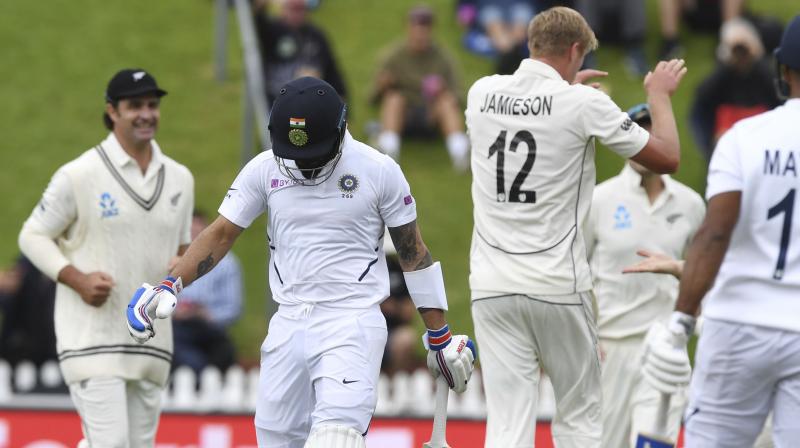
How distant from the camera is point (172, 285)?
7.02 m

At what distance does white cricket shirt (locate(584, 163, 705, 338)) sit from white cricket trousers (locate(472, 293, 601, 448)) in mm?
1410

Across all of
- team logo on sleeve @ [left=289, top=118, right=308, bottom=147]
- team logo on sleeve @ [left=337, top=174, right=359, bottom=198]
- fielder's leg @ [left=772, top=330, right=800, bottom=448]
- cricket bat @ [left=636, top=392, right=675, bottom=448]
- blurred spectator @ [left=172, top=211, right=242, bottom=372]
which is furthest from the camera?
blurred spectator @ [left=172, top=211, right=242, bottom=372]

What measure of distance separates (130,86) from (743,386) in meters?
3.96

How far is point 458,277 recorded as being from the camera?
14773 millimetres

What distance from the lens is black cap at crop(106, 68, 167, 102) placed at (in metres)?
8.43

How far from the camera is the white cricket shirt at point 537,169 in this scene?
752cm

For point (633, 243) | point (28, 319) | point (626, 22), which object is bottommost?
point (28, 319)

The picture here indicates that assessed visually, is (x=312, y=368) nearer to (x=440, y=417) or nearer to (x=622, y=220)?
(x=440, y=417)

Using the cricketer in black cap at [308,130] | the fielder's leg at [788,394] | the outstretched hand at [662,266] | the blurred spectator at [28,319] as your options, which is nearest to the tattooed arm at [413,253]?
the cricketer in black cap at [308,130]

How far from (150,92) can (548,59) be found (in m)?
2.32

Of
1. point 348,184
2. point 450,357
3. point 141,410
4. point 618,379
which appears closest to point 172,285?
point 348,184

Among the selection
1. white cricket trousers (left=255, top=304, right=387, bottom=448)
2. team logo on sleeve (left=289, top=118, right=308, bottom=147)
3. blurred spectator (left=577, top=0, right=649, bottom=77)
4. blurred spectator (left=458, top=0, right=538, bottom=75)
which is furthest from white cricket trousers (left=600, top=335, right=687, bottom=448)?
blurred spectator (left=577, top=0, right=649, bottom=77)

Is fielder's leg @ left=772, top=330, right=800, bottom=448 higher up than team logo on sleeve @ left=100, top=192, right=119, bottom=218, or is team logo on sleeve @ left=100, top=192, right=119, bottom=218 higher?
team logo on sleeve @ left=100, top=192, right=119, bottom=218

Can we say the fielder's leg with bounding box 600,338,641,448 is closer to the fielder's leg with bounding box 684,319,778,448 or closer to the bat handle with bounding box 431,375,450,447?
the bat handle with bounding box 431,375,450,447
